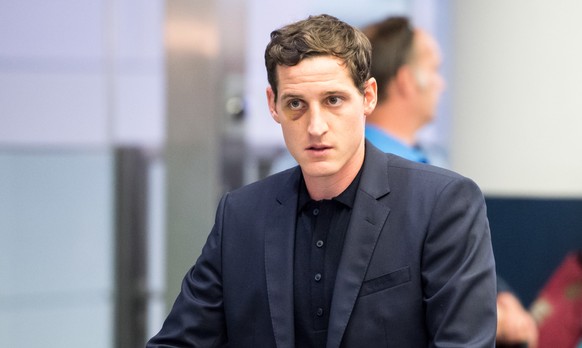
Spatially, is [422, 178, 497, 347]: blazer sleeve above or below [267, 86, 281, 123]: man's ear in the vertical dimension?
below

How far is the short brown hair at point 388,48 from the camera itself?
3482mm

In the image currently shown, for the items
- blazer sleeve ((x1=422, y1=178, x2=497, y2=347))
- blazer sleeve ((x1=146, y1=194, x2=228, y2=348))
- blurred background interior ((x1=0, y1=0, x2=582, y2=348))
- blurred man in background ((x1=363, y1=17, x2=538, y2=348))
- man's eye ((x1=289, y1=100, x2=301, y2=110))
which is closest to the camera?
blazer sleeve ((x1=422, y1=178, x2=497, y2=347))

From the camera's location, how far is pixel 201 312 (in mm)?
2137

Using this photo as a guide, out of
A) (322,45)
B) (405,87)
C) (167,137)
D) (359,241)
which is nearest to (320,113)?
(322,45)

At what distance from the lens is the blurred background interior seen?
12.8ft

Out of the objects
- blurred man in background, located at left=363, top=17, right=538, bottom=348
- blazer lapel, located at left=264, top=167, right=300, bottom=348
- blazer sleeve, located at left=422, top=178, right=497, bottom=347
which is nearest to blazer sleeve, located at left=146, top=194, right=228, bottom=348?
blazer lapel, located at left=264, top=167, right=300, bottom=348

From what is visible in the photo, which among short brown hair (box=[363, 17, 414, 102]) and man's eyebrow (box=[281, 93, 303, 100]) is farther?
short brown hair (box=[363, 17, 414, 102])

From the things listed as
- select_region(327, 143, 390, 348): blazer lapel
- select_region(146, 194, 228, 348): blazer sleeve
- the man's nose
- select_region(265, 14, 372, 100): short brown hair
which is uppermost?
select_region(265, 14, 372, 100): short brown hair

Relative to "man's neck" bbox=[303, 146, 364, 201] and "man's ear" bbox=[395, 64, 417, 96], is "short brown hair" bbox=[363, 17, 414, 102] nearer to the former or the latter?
"man's ear" bbox=[395, 64, 417, 96]

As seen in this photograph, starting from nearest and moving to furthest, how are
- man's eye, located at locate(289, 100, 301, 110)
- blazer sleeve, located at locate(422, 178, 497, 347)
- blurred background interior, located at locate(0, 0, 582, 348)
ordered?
blazer sleeve, located at locate(422, 178, 497, 347), man's eye, located at locate(289, 100, 301, 110), blurred background interior, located at locate(0, 0, 582, 348)

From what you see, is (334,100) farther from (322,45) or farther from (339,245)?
(339,245)

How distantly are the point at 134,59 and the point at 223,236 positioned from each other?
84.3 inches

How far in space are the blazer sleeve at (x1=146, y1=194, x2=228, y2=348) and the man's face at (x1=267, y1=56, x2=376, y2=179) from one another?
32 centimetres

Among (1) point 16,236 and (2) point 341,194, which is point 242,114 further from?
(2) point 341,194
